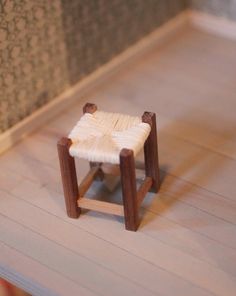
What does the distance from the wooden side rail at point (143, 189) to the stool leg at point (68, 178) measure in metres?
0.21

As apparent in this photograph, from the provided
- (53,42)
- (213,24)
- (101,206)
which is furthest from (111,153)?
(213,24)

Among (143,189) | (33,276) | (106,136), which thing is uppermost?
(106,136)

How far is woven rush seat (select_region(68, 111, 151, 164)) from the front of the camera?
1748 millimetres

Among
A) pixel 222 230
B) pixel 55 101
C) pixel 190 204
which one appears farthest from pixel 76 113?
pixel 222 230

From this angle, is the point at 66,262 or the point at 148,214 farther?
the point at 148,214

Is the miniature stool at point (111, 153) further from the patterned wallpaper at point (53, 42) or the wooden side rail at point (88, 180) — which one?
the patterned wallpaper at point (53, 42)

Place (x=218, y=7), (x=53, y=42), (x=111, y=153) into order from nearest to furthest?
(x=111, y=153), (x=53, y=42), (x=218, y=7)

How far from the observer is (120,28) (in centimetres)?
270

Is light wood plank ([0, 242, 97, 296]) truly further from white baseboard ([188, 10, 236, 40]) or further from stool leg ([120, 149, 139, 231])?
white baseboard ([188, 10, 236, 40])

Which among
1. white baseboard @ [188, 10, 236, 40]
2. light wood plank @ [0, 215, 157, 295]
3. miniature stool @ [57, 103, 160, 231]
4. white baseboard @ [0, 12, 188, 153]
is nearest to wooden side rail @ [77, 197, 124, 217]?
miniature stool @ [57, 103, 160, 231]

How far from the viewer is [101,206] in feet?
6.10

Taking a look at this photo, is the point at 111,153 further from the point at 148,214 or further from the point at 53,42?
the point at 53,42

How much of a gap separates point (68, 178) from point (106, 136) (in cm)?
18

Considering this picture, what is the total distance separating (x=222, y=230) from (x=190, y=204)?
0.53ft
